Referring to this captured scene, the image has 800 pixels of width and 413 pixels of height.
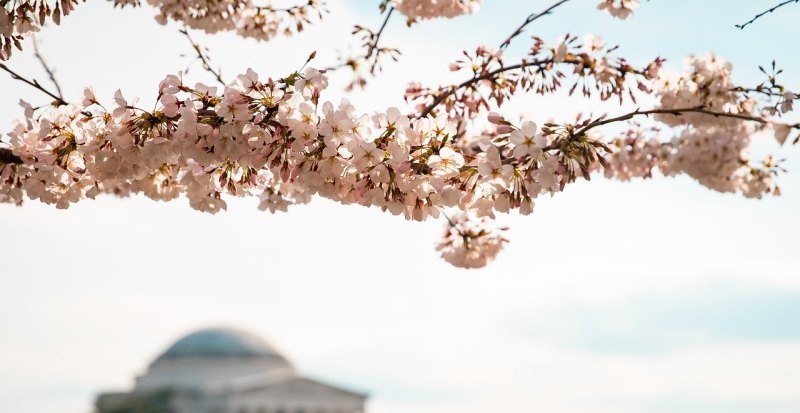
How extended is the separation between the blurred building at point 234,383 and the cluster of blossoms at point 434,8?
84.9m

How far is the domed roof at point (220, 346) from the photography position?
94.1 meters

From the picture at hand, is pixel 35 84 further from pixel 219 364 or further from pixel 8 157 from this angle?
pixel 219 364

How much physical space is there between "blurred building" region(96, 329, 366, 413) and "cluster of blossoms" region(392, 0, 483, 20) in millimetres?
84877

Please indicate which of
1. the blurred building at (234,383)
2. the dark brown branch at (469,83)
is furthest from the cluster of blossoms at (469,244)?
the blurred building at (234,383)

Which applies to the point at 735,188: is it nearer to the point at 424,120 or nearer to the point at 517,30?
the point at 517,30

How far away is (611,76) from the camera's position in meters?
8.49

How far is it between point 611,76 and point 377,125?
347 centimetres

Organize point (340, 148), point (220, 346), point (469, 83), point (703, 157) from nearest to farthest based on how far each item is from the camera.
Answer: point (340, 148), point (469, 83), point (703, 157), point (220, 346)

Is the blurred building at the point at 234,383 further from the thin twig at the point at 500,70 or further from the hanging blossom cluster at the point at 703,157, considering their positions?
the thin twig at the point at 500,70

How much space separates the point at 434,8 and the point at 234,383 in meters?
86.6

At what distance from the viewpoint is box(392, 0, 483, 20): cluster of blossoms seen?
372 inches

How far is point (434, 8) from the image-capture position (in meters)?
9.54

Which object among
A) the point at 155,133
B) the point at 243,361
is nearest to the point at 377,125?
the point at 155,133

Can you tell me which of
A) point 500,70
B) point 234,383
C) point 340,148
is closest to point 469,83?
Answer: point 500,70
